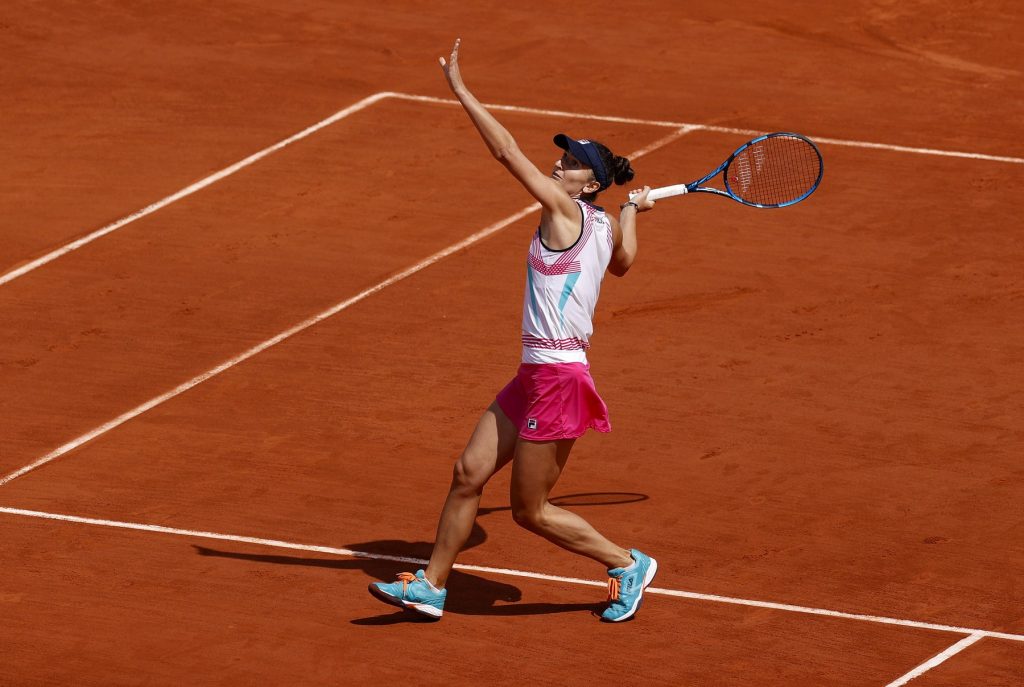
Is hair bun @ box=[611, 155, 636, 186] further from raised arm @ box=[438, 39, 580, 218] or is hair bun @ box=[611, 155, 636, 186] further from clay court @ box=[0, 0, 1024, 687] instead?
clay court @ box=[0, 0, 1024, 687]

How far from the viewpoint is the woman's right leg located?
10.1 metres

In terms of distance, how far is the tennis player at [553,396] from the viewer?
32.7ft

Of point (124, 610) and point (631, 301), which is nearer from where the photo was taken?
point (124, 610)

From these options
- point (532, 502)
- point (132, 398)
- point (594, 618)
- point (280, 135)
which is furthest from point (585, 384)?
point (280, 135)

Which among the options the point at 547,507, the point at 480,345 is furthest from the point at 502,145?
the point at 480,345

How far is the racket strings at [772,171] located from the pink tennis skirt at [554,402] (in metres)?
2.82

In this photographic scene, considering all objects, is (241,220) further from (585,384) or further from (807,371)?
(585,384)

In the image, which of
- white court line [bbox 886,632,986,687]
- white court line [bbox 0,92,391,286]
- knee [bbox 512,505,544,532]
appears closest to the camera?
white court line [bbox 886,632,986,687]

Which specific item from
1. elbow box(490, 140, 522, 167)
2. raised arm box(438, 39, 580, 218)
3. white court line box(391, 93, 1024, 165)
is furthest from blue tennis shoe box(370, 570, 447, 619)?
white court line box(391, 93, 1024, 165)

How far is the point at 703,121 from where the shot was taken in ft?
63.5

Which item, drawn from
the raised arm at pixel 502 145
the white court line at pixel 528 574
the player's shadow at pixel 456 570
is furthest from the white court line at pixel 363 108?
the raised arm at pixel 502 145

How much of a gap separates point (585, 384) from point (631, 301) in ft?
17.4

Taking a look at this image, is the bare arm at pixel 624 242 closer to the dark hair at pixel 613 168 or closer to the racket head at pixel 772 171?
the dark hair at pixel 613 168

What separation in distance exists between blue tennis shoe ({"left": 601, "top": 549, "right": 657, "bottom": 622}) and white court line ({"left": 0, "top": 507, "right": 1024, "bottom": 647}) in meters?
0.43
